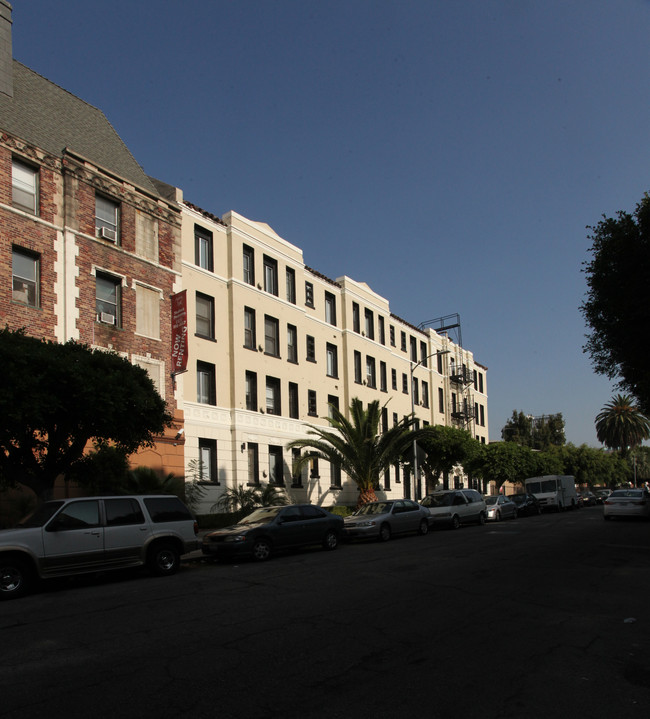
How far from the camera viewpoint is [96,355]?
51.2 ft

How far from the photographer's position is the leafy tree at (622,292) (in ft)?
60.3

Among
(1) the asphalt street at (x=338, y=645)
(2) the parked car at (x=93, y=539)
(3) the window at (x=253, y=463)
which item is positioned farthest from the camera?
(3) the window at (x=253, y=463)

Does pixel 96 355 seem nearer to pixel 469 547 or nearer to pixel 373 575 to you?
pixel 373 575

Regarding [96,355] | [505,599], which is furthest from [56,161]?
[505,599]

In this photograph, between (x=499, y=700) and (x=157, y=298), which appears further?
(x=157, y=298)

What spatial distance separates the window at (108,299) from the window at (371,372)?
2081cm

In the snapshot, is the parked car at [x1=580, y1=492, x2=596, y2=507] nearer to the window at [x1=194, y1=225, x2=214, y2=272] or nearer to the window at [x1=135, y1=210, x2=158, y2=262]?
the window at [x1=194, y1=225, x2=214, y2=272]

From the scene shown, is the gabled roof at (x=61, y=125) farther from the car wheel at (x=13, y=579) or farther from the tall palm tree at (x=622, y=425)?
the tall palm tree at (x=622, y=425)

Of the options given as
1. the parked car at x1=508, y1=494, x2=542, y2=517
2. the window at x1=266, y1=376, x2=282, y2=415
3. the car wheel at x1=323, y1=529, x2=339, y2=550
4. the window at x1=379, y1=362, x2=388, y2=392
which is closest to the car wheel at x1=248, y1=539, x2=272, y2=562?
the car wheel at x1=323, y1=529, x2=339, y2=550

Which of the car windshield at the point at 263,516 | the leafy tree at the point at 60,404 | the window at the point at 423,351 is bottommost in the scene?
the car windshield at the point at 263,516

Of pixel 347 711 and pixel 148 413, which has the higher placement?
pixel 148 413

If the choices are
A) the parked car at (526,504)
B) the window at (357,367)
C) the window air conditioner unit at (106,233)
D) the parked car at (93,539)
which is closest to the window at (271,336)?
the window at (357,367)

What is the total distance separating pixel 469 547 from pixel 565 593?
→ 777 centimetres

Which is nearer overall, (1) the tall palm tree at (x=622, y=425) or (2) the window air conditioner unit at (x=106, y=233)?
(2) the window air conditioner unit at (x=106, y=233)
